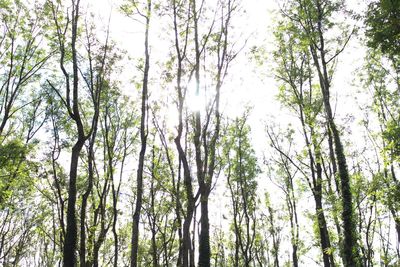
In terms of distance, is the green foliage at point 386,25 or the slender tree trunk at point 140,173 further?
the slender tree trunk at point 140,173

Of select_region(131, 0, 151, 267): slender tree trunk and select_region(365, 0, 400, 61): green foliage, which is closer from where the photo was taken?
→ select_region(365, 0, 400, 61): green foliage

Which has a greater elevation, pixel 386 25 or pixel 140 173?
pixel 386 25

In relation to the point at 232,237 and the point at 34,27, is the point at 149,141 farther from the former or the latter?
the point at 232,237

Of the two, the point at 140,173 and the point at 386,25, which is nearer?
the point at 386,25

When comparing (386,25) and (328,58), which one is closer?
(386,25)

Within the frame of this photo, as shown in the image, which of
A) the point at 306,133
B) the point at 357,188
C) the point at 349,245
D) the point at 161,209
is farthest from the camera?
the point at 161,209

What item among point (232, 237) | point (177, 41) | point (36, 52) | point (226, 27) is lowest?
point (232, 237)

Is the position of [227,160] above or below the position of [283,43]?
below

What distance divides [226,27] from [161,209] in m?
15.2

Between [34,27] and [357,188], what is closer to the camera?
[357,188]

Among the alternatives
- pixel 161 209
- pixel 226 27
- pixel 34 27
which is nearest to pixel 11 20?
pixel 34 27

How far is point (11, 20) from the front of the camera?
20.0 metres

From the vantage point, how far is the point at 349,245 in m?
13.8

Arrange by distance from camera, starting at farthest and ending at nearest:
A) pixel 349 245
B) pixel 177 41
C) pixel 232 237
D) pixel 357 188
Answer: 1. pixel 232 237
2. pixel 357 188
3. pixel 177 41
4. pixel 349 245
